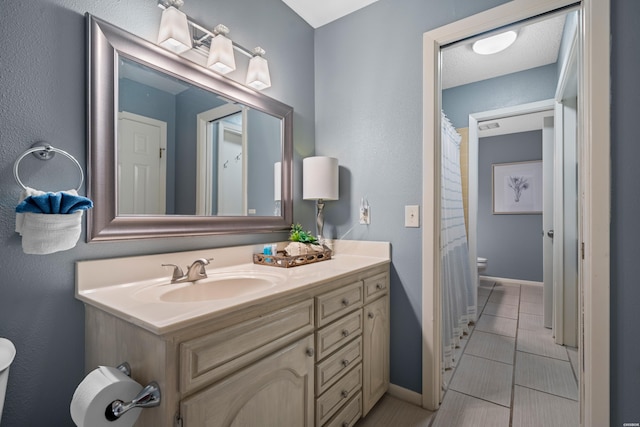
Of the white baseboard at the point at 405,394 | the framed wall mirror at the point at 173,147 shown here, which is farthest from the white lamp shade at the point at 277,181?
the white baseboard at the point at 405,394

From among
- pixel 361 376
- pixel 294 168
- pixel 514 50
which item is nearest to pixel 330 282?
pixel 361 376

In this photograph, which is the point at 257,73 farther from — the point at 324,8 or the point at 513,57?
the point at 513,57

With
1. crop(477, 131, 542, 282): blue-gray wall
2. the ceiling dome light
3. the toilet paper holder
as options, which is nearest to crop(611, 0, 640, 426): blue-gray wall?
the ceiling dome light

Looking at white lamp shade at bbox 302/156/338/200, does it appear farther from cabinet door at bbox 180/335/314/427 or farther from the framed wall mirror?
cabinet door at bbox 180/335/314/427

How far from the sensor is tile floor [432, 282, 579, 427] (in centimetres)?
155

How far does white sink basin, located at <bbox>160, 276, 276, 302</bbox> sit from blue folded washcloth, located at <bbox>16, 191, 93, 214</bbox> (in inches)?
16.1

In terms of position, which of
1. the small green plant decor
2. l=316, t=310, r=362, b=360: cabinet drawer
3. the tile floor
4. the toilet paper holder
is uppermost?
the small green plant decor

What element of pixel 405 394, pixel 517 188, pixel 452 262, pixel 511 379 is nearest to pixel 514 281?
pixel 517 188

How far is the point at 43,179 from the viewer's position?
96 cm

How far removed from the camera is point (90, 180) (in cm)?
105

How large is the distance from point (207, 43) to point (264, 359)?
4.66 ft

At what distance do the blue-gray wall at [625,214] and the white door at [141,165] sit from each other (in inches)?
73.1

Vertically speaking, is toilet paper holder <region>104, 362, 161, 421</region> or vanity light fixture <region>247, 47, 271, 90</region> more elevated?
vanity light fixture <region>247, 47, 271, 90</region>

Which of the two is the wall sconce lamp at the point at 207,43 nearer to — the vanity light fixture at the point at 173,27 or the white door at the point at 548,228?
the vanity light fixture at the point at 173,27
